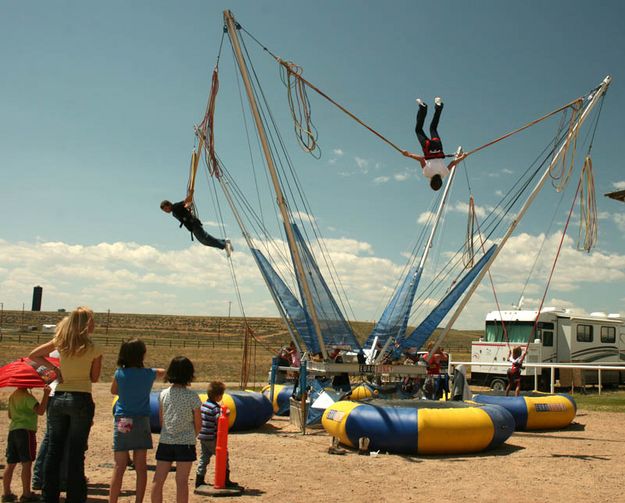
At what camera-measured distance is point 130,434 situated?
5.12 metres

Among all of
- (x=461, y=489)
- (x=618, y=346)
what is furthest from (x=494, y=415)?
(x=618, y=346)

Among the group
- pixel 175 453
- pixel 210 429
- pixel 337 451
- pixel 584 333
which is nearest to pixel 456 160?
pixel 337 451

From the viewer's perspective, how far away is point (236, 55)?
11055 millimetres

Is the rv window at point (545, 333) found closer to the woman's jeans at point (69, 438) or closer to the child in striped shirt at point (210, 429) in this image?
the child in striped shirt at point (210, 429)

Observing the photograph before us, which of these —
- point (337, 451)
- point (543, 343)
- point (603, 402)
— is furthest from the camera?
point (543, 343)

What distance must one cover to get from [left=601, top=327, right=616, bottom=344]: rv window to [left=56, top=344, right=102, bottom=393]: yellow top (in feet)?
75.1

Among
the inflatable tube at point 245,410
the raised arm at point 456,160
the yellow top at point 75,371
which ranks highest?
the raised arm at point 456,160

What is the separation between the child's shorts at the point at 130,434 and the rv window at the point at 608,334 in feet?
74.0

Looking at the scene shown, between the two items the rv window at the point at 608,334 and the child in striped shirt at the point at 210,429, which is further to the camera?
the rv window at the point at 608,334

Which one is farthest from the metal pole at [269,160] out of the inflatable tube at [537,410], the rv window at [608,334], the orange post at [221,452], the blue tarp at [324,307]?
the rv window at [608,334]

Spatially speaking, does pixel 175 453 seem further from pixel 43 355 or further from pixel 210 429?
pixel 210 429

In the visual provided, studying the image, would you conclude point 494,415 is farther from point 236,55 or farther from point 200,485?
point 236,55

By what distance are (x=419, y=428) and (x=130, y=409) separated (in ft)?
16.5

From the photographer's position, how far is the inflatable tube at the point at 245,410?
11.0m
